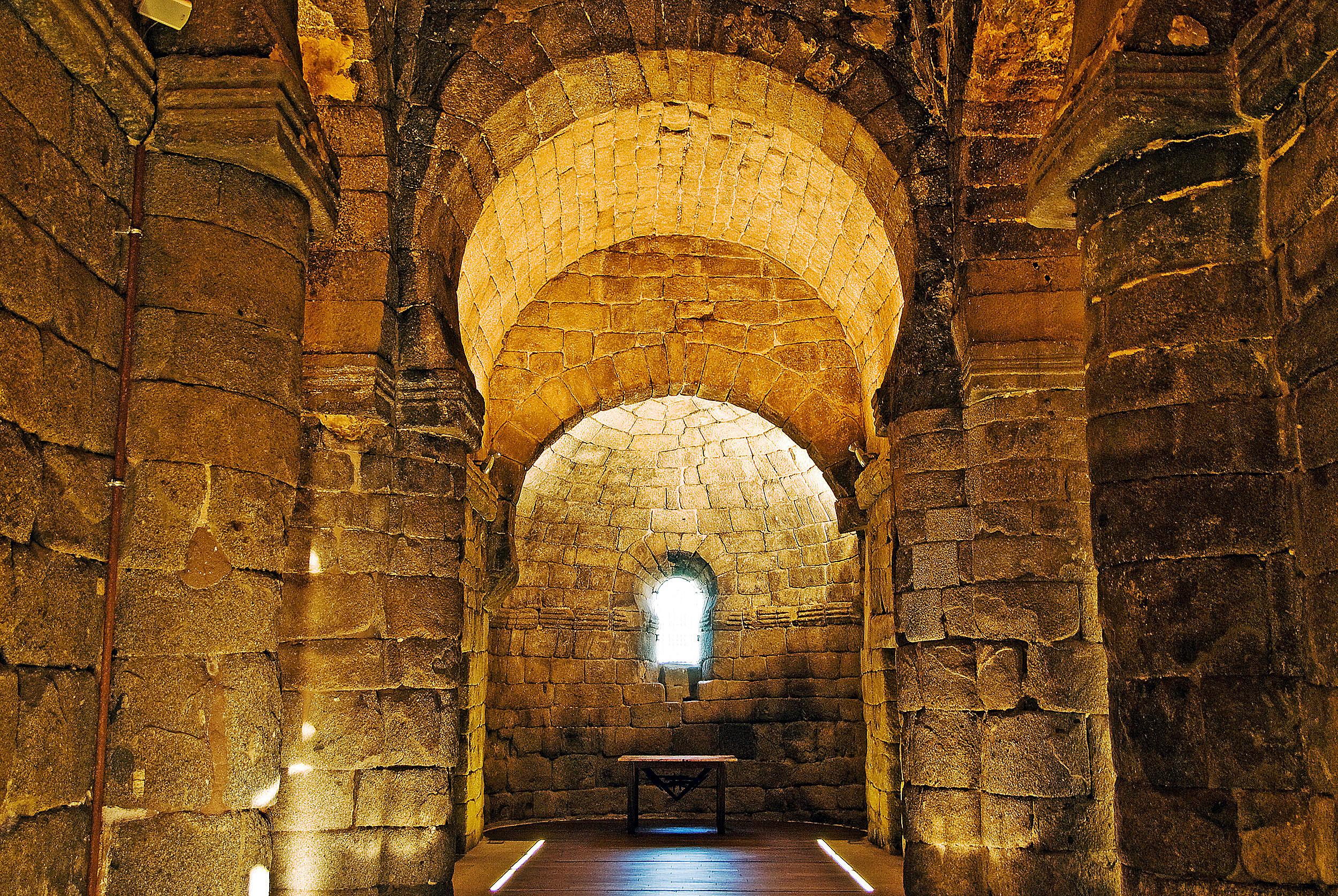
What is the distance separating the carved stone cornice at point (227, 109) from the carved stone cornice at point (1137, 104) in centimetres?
270

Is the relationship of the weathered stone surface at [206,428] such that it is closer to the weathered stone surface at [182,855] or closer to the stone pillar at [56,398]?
the stone pillar at [56,398]

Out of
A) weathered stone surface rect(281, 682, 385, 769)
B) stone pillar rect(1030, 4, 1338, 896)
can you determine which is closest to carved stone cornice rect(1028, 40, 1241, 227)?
stone pillar rect(1030, 4, 1338, 896)

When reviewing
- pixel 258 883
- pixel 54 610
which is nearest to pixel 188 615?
pixel 54 610

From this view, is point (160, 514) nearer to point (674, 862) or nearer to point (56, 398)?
point (56, 398)

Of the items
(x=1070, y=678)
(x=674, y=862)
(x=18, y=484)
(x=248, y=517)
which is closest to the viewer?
(x=18, y=484)

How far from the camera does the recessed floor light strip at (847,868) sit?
23.0 feet

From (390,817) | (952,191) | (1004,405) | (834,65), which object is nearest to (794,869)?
(390,817)

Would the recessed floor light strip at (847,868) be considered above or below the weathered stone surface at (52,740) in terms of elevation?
below

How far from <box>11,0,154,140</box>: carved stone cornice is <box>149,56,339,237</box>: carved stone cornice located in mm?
66

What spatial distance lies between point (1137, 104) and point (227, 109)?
2.97 metres

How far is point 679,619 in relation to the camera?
496 inches

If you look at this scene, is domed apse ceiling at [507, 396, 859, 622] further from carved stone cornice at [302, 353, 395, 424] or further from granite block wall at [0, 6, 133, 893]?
granite block wall at [0, 6, 133, 893]

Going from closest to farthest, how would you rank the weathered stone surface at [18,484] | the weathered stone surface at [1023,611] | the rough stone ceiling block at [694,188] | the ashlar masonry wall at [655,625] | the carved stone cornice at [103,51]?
the weathered stone surface at [18,484] → the carved stone cornice at [103,51] → the weathered stone surface at [1023,611] → the rough stone ceiling block at [694,188] → the ashlar masonry wall at [655,625]

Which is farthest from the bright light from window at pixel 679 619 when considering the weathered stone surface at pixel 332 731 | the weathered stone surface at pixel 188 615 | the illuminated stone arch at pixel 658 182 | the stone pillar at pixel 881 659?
the weathered stone surface at pixel 188 615
